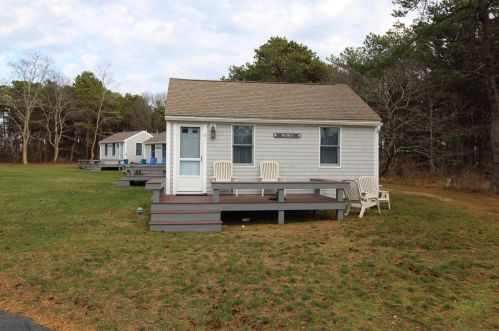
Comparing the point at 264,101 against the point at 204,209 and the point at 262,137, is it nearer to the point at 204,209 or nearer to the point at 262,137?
the point at 262,137

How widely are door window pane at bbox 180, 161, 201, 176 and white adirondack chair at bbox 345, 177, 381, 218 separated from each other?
405cm

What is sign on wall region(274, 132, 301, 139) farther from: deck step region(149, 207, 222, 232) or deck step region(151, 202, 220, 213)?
deck step region(149, 207, 222, 232)

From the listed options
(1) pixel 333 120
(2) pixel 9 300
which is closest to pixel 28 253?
(2) pixel 9 300

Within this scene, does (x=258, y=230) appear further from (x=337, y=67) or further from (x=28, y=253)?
(x=337, y=67)

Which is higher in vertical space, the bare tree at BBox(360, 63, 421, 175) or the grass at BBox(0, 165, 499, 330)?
the bare tree at BBox(360, 63, 421, 175)

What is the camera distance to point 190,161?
1056cm

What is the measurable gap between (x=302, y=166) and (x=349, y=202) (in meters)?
1.67

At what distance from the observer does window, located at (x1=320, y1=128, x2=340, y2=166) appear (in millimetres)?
11258

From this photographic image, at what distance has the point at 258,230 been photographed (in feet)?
27.5

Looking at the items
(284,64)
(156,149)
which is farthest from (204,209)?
(156,149)

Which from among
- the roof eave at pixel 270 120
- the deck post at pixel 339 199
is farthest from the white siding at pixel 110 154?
the deck post at pixel 339 199

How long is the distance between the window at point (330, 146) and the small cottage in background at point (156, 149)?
2117 cm

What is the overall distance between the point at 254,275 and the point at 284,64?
1085 inches

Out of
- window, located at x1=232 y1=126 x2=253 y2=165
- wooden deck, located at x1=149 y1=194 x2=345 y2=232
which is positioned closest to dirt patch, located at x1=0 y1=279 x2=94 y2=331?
wooden deck, located at x1=149 y1=194 x2=345 y2=232
